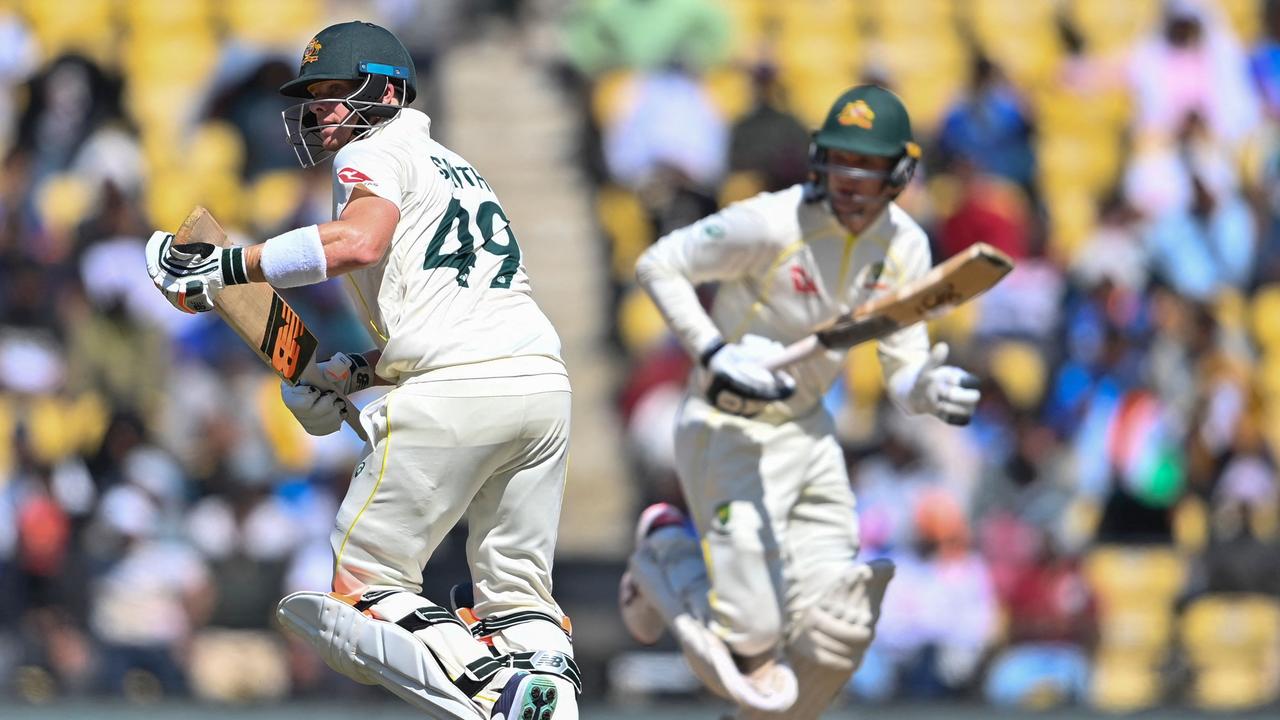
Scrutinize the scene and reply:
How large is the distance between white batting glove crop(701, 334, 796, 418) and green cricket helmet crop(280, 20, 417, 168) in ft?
4.65

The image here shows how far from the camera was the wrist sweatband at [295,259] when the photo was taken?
5.29 metres

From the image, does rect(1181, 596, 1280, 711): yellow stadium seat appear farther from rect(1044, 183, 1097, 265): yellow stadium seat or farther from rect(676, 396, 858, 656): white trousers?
rect(676, 396, 858, 656): white trousers

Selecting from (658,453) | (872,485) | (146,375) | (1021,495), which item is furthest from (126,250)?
(1021,495)

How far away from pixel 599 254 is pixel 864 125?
20.1 ft

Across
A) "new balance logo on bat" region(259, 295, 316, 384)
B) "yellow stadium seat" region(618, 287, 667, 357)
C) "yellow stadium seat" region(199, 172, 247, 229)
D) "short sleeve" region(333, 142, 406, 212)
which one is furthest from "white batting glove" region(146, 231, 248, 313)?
"yellow stadium seat" region(199, 172, 247, 229)

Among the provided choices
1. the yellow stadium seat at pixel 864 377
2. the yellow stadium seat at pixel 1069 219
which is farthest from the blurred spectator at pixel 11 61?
the yellow stadium seat at pixel 1069 219

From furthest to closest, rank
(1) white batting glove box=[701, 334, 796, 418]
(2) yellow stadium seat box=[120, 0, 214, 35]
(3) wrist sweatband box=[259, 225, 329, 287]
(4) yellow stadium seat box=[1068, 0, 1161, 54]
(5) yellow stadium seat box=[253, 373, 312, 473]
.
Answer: (4) yellow stadium seat box=[1068, 0, 1161, 54], (2) yellow stadium seat box=[120, 0, 214, 35], (5) yellow stadium seat box=[253, 373, 312, 473], (1) white batting glove box=[701, 334, 796, 418], (3) wrist sweatband box=[259, 225, 329, 287]

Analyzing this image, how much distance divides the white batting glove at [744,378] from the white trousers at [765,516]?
0.27m

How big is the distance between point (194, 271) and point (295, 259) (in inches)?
11.5

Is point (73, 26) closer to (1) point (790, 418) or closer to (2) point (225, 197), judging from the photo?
(2) point (225, 197)

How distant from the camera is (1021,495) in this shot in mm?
10484

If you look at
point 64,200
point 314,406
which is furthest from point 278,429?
point 314,406

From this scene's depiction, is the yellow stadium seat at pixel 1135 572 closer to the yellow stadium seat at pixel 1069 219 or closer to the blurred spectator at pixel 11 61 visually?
the yellow stadium seat at pixel 1069 219

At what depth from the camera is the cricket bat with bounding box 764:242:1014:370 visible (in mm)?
6230
